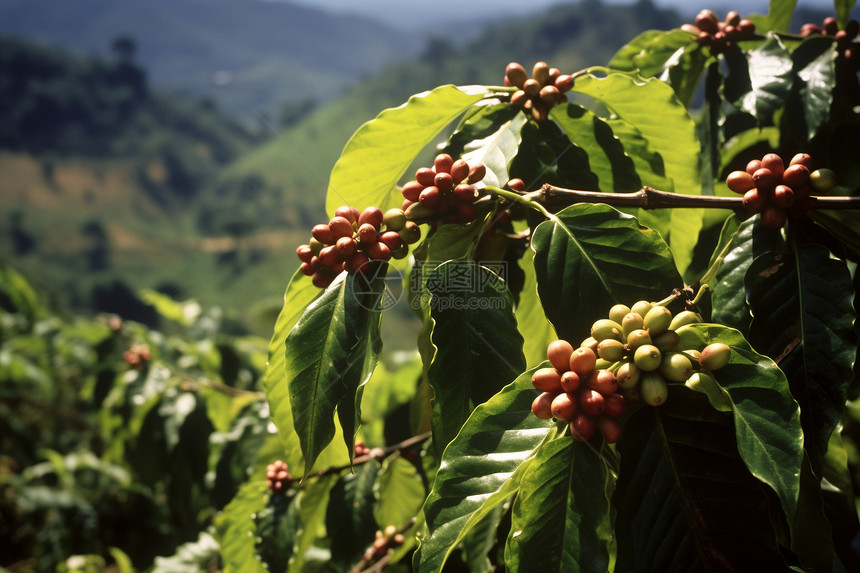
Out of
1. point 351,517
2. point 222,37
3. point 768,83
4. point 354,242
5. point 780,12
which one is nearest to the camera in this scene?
point 354,242

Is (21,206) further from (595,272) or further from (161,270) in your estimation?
(595,272)

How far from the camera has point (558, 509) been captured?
31.0 inches

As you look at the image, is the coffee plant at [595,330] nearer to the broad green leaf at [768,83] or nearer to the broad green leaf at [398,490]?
the broad green leaf at [768,83]

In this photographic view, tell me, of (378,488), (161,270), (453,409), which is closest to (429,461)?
(378,488)

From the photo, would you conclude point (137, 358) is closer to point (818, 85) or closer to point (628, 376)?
point (628, 376)

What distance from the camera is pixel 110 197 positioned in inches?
3130

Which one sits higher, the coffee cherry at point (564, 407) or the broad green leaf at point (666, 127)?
the broad green leaf at point (666, 127)

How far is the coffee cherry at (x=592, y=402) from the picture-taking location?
0.77 m

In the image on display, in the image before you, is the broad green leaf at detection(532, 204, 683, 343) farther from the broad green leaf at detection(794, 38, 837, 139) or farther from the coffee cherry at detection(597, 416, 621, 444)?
the broad green leaf at detection(794, 38, 837, 139)

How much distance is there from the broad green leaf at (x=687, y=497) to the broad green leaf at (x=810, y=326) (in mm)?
158

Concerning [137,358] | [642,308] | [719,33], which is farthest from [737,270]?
[137,358]

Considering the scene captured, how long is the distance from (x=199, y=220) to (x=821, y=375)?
88161mm

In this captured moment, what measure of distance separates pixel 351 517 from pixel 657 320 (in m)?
1.09

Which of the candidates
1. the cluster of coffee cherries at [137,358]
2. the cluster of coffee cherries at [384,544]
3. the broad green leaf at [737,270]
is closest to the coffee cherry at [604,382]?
the broad green leaf at [737,270]
